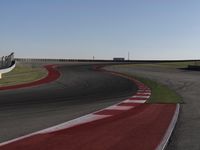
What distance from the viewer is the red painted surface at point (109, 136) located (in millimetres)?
8062

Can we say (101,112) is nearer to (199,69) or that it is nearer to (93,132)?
(93,132)

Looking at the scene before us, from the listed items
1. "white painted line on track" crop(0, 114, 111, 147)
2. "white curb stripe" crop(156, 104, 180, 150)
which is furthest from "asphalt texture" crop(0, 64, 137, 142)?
"white curb stripe" crop(156, 104, 180, 150)

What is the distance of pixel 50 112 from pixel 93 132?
4064 mm

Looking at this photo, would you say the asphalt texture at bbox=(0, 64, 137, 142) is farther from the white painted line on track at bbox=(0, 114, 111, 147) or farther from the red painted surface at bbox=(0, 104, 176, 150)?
the red painted surface at bbox=(0, 104, 176, 150)

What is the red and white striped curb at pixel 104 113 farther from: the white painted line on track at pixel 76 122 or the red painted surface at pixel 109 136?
the red painted surface at pixel 109 136

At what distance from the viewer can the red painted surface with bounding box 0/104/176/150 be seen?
8.06 meters

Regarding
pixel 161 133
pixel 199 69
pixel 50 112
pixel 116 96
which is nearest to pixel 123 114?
pixel 50 112

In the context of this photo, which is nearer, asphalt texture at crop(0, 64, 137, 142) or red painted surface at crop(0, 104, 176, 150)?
red painted surface at crop(0, 104, 176, 150)

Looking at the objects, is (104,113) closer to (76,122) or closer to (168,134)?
(76,122)

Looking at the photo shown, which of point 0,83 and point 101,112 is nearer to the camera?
point 101,112

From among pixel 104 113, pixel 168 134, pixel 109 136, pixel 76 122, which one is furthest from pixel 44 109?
pixel 168 134

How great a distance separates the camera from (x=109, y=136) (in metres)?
9.16

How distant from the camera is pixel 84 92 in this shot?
69.1 ft

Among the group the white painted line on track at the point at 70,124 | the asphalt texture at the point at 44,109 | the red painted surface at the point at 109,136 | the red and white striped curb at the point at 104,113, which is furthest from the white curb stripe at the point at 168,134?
the asphalt texture at the point at 44,109
